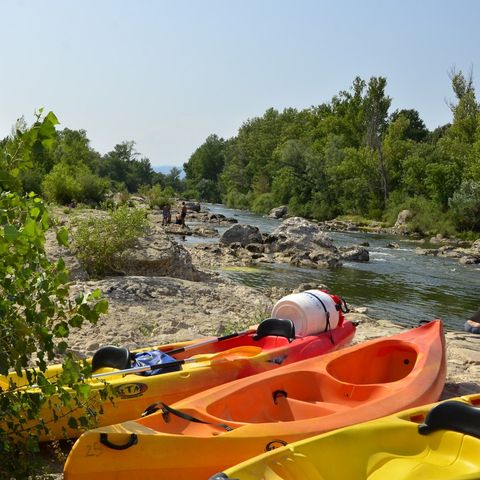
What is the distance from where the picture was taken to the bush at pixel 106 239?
1023cm

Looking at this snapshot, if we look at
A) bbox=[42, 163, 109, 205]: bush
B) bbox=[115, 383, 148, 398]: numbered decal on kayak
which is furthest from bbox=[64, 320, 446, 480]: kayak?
bbox=[42, 163, 109, 205]: bush

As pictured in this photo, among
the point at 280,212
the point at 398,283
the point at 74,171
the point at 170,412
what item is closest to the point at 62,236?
the point at 170,412

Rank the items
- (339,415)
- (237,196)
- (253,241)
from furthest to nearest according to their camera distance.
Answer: (237,196) → (253,241) → (339,415)

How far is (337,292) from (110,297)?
272 inches

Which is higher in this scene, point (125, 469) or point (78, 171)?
point (78, 171)

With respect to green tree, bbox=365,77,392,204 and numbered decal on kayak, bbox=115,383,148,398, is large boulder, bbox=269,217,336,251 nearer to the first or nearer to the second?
numbered decal on kayak, bbox=115,383,148,398

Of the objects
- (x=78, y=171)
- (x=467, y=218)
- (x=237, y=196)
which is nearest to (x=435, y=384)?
(x=467, y=218)

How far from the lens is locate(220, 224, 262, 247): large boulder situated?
21.0 m

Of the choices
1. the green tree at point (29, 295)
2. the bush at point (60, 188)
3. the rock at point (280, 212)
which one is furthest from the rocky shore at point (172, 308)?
the rock at point (280, 212)

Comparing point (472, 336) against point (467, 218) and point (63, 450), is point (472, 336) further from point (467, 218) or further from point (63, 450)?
point (467, 218)

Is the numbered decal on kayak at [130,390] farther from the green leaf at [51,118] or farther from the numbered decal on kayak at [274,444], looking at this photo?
the green leaf at [51,118]

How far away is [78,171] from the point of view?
3916cm

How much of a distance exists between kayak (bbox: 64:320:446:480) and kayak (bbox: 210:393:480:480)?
50 centimetres

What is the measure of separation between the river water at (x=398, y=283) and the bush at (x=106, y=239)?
149 inches
